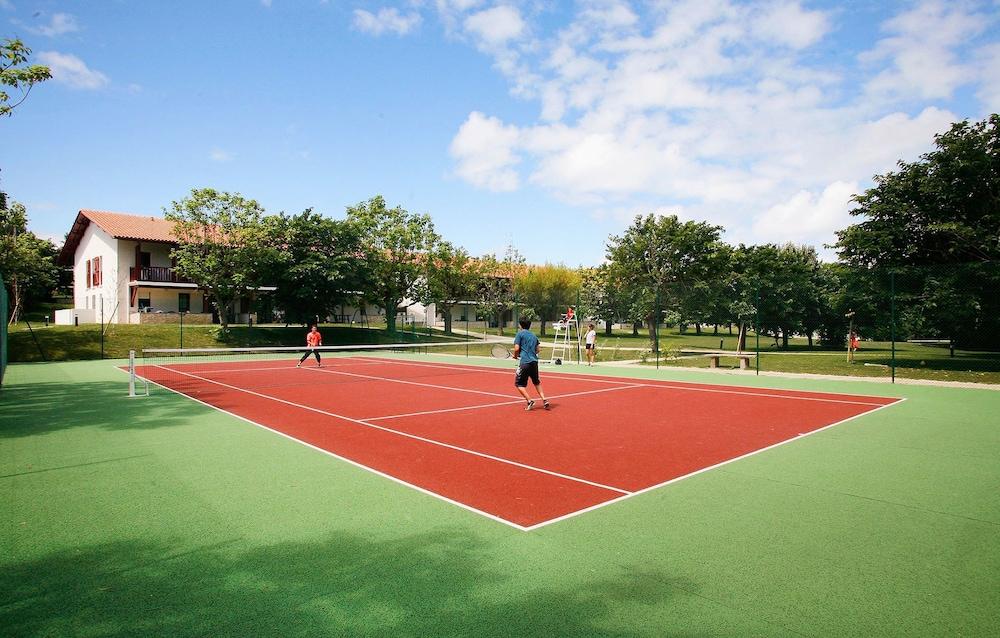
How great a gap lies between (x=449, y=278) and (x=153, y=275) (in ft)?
69.1

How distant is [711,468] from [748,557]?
8.84 ft

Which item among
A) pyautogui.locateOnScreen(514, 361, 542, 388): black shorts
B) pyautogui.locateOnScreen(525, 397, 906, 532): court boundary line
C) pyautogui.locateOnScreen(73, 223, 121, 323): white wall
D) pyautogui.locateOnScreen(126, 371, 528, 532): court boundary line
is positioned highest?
pyautogui.locateOnScreen(73, 223, 121, 323): white wall

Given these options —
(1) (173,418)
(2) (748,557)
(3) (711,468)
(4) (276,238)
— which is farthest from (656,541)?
(4) (276,238)

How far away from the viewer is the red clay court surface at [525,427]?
6.06m

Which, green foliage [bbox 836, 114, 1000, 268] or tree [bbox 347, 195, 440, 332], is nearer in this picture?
green foliage [bbox 836, 114, 1000, 268]

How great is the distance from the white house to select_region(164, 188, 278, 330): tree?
4.60 m

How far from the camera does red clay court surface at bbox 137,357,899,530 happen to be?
19.9 feet

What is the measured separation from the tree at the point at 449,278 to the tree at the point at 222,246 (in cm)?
1261

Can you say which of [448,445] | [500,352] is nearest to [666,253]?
[500,352]

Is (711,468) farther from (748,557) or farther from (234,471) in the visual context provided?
(234,471)

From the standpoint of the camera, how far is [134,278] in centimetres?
3831

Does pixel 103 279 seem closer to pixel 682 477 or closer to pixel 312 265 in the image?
pixel 312 265

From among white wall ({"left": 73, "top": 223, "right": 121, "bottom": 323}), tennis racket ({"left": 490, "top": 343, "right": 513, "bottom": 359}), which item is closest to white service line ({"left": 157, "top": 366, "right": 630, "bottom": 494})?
tennis racket ({"left": 490, "top": 343, "right": 513, "bottom": 359})

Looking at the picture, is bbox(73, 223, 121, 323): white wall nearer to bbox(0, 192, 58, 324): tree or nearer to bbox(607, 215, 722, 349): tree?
bbox(0, 192, 58, 324): tree
